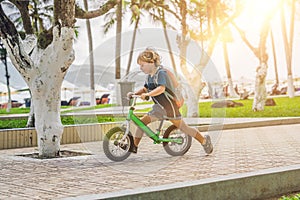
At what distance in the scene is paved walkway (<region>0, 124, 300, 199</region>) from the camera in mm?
6125

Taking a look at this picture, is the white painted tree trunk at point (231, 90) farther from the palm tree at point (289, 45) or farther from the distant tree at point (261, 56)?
the distant tree at point (261, 56)

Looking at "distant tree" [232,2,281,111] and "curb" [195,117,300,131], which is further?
"distant tree" [232,2,281,111]

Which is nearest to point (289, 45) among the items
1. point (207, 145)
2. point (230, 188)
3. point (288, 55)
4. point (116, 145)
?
point (288, 55)

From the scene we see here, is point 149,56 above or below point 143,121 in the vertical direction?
above

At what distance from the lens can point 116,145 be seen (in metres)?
8.16

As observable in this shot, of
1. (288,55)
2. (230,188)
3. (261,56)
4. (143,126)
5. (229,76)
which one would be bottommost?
(230,188)

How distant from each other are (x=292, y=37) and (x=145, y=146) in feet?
88.3

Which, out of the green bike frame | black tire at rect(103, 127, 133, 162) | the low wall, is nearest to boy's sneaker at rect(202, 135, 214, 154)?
the green bike frame

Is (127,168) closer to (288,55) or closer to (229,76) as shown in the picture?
(288,55)

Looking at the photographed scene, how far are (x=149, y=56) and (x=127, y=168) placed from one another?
63.1 inches

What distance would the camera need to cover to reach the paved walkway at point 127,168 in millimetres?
6125

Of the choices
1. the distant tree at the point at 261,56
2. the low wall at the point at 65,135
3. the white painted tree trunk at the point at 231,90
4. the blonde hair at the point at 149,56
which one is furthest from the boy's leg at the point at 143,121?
the white painted tree trunk at the point at 231,90

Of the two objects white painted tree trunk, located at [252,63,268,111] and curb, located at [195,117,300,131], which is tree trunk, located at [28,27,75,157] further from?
white painted tree trunk, located at [252,63,268,111]

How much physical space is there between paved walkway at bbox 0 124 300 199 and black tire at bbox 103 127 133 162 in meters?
0.14
